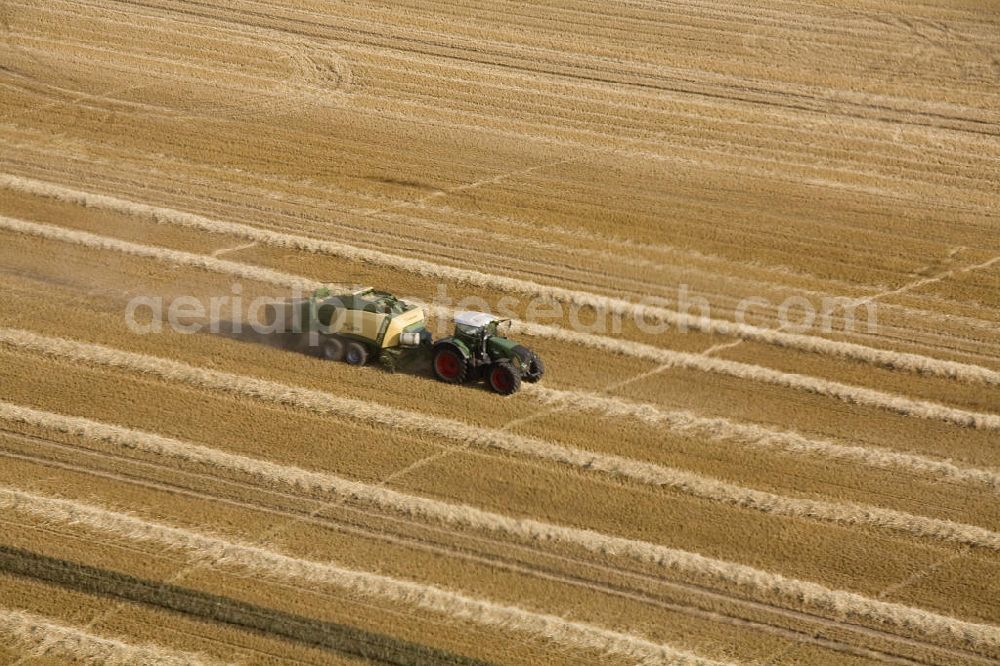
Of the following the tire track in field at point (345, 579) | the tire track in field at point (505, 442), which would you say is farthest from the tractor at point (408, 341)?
the tire track in field at point (345, 579)

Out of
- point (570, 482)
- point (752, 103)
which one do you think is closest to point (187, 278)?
point (570, 482)

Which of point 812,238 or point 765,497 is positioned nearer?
point 765,497

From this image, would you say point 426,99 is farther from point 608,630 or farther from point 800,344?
point 608,630

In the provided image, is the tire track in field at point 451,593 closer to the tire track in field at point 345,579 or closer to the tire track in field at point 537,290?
the tire track in field at point 345,579

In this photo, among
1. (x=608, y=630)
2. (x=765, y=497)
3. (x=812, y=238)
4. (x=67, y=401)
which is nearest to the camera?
(x=608, y=630)

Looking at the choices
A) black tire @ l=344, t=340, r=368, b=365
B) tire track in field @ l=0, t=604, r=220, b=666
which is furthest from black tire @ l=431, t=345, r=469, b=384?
tire track in field @ l=0, t=604, r=220, b=666

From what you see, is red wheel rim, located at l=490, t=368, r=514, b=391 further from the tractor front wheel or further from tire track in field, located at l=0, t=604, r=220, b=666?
tire track in field, located at l=0, t=604, r=220, b=666
